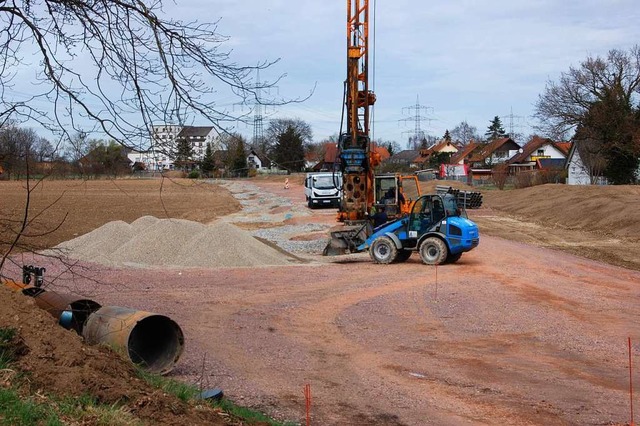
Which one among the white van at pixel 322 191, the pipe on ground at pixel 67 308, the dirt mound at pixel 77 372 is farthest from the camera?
the white van at pixel 322 191

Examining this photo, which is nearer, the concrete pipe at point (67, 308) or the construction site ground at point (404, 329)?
the concrete pipe at point (67, 308)

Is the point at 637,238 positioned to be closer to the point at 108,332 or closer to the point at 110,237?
the point at 110,237

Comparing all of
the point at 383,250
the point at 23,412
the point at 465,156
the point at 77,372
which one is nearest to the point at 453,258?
the point at 383,250

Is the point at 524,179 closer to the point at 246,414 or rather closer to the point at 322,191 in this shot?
the point at 322,191

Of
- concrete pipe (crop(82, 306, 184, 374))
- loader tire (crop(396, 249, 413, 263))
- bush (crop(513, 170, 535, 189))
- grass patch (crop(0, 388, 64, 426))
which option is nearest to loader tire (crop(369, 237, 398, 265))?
loader tire (crop(396, 249, 413, 263))

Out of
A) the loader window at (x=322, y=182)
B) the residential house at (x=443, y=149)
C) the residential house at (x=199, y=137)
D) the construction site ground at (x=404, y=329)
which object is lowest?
the construction site ground at (x=404, y=329)

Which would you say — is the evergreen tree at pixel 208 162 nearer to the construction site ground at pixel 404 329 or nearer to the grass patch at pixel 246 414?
the construction site ground at pixel 404 329

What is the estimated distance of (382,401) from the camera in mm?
8609

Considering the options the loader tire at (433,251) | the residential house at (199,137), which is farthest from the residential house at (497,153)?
the residential house at (199,137)

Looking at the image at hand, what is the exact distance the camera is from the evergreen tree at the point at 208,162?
7178mm

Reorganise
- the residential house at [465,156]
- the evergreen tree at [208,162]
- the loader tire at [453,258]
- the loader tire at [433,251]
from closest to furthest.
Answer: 1. the evergreen tree at [208,162]
2. the loader tire at [433,251]
3. the loader tire at [453,258]
4. the residential house at [465,156]

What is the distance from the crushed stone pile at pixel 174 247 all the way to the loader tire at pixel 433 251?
4.56 m

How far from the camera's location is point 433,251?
21250 mm

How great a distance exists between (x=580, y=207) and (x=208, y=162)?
37511mm
